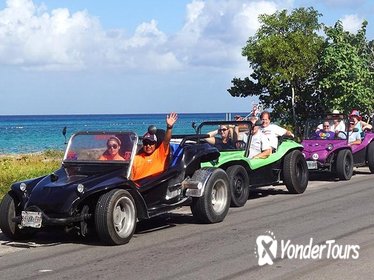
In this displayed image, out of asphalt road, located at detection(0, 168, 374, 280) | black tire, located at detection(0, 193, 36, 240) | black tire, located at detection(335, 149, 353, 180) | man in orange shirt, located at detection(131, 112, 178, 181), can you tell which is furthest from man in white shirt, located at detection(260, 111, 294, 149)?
black tire, located at detection(0, 193, 36, 240)

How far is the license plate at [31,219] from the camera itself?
820cm

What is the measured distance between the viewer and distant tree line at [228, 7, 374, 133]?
2288cm

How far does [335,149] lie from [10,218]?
8.97 metres

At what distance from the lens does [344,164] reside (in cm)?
1552

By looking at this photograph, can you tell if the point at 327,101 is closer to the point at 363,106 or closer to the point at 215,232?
the point at 363,106

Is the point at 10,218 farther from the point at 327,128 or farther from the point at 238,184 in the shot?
the point at 327,128

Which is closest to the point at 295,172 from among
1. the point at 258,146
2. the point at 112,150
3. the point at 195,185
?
the point at 258,146

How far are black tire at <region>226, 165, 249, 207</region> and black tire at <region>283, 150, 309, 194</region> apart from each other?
161 centimetres

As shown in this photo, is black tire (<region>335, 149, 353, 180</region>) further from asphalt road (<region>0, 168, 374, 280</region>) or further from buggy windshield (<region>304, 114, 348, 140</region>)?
asphalt road (<region>0, 168, 374, 280</region>)

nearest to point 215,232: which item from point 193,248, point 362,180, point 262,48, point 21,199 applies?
point 193,248

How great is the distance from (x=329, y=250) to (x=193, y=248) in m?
1.62

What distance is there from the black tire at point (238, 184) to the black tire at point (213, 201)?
1.14m

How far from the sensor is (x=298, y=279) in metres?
6.58

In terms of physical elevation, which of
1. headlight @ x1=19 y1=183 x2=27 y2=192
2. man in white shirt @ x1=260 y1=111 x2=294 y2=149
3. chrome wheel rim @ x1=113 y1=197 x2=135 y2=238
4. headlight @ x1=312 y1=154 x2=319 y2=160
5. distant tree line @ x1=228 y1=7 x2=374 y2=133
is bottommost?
chrome wheel rim @ x1=113 y1=197 x2=135 y2=238
